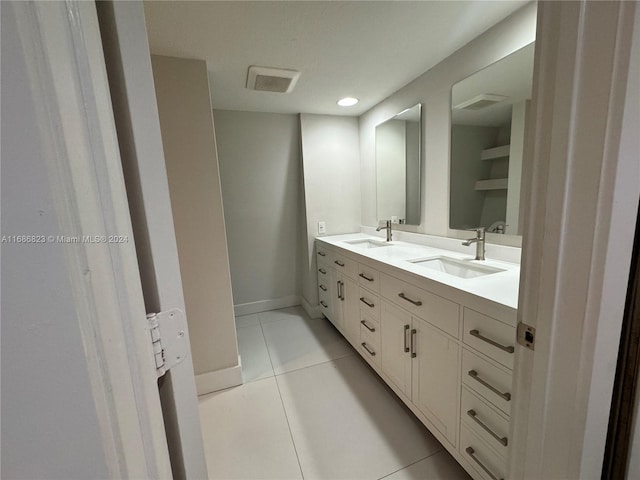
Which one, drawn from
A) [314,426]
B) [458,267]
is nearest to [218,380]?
[314,426]

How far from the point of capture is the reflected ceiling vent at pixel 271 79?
1.78 m

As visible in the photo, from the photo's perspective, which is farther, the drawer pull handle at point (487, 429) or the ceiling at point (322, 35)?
the ceiling at point (322, 35)

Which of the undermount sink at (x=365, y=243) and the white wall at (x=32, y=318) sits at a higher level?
the white wall at (x=32, y=318)

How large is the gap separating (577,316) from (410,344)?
2.98 ft

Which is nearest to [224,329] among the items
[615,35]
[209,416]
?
[209,416]

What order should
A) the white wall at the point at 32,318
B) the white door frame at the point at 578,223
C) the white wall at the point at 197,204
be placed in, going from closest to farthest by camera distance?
the white wall at the point at 32,318 → the white door frame at the point at 578,223 → the white wall at the point at 197,204

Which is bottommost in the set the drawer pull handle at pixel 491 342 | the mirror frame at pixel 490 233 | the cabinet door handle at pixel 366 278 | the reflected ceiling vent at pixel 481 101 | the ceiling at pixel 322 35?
the cabinet door handle at pixel 366 278

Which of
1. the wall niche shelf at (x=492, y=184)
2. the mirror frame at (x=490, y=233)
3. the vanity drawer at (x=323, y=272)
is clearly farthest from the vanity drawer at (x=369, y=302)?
the wall niche shelf at (x=492, y=184)

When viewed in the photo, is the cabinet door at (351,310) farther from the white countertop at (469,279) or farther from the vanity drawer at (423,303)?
the vanity drawer at (423,303)

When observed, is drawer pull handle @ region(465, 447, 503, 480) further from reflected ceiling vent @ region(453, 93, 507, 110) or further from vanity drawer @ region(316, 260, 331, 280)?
reflected ceiling vent @ region(453, 93, 507, 110)

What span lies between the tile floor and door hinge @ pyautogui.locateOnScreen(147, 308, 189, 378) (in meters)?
1.23

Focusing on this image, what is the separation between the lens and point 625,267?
0.55 metres

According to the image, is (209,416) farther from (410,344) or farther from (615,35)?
(615,35)

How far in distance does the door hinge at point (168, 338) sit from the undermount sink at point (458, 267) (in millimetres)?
1454
